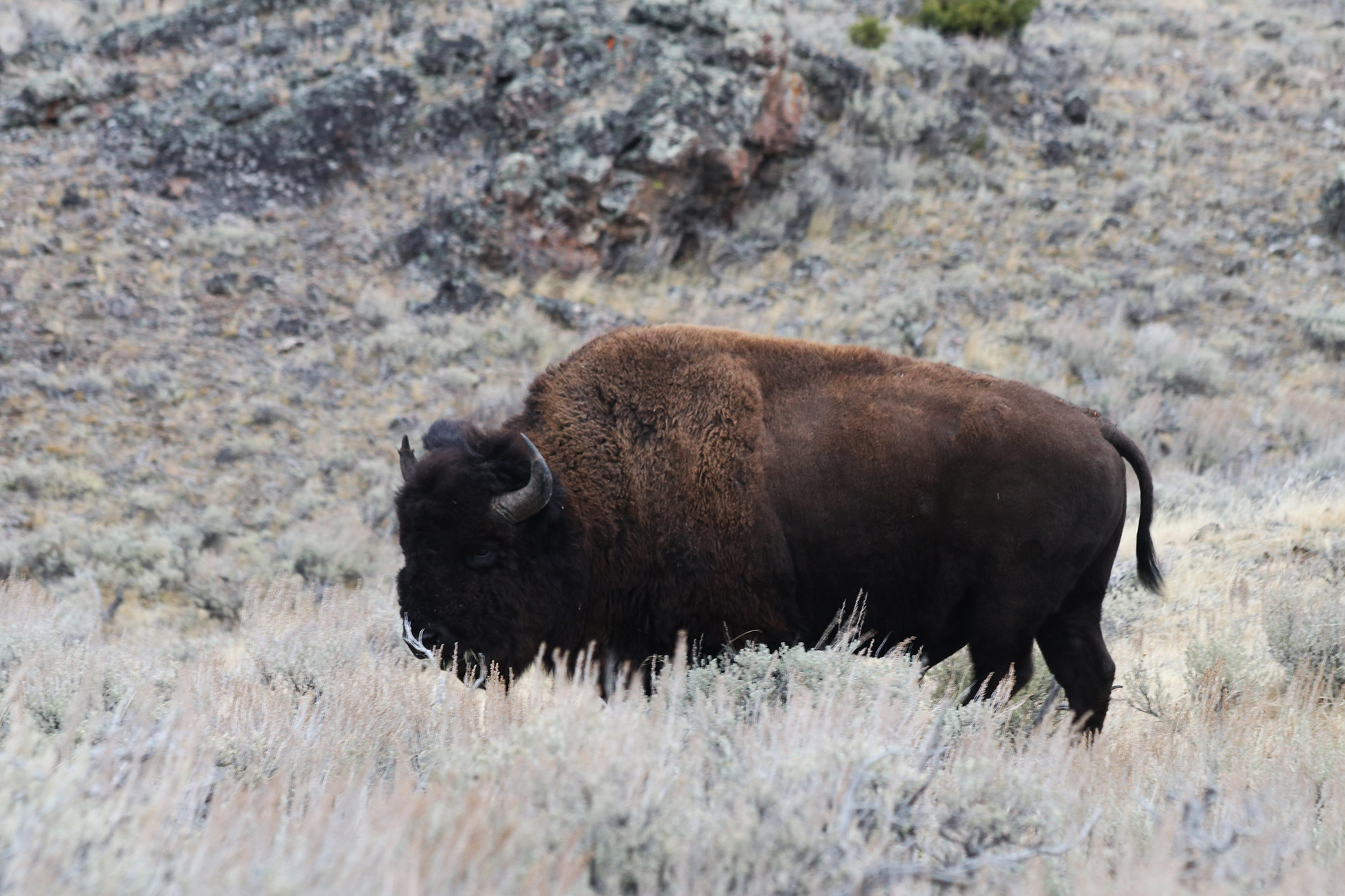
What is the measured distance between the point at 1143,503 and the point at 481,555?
133 inches

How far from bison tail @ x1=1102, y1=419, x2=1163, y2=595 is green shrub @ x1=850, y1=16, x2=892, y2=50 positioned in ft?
48.1

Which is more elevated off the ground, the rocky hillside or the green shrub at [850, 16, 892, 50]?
the green shrub at [850, 16, 892, 50]

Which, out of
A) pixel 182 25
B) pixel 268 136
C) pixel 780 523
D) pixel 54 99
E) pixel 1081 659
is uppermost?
pixel 182 25

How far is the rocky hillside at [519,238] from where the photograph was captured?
10.4m

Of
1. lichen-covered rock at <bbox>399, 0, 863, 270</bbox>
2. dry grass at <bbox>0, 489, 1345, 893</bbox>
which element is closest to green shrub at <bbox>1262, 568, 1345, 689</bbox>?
dry grass at <bbox>0, 489, 1345, 893</bbox>

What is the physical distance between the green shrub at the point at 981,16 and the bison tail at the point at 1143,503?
16.0m

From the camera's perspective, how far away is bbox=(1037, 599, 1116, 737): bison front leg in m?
4.83

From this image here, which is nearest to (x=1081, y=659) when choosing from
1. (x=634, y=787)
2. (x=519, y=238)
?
(x=634, y=787)

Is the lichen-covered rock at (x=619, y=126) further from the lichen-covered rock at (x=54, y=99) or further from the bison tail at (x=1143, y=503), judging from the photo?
the bison tail at (x=1143, y=503)

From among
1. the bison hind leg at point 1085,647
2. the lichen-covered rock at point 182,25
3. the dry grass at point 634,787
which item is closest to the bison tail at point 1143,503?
the bison hind leg at point 1085,647

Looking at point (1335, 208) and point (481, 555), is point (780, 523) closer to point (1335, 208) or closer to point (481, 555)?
point (481, 555)

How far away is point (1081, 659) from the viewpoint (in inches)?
192

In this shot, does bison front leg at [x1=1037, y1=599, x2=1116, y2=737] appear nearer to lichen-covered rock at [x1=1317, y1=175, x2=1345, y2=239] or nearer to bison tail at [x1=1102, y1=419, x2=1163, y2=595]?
bison tail at [x1=1102, y1=419, x2=1163, y2=595]

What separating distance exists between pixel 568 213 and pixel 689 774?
11.6 meters
